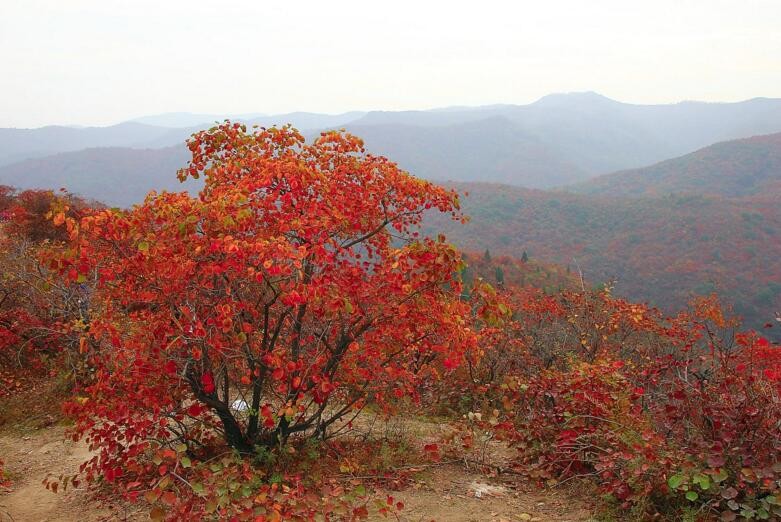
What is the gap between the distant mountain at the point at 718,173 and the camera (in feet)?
481

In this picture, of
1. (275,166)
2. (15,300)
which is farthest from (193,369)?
(15,300)

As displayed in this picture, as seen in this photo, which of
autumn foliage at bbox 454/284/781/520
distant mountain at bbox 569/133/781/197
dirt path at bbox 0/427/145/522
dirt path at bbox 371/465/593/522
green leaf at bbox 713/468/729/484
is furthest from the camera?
distant mountain at bbox 569/133/781/197

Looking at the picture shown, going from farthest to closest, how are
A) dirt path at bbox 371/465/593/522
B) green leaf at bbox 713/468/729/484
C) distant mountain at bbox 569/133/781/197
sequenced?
1. distant mountain at bbox 569/133/781/197
2. dirt path at bbox 371/465/593/522
3. green leaf at bbox 713/468/729/484

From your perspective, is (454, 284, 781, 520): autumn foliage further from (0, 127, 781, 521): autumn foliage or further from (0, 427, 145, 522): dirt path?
(0, 427, 145, 522): dirt path

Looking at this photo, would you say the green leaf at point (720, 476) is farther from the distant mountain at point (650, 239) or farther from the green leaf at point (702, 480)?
the distant mountain at point (650, 239)

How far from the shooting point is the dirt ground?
5.16 metres

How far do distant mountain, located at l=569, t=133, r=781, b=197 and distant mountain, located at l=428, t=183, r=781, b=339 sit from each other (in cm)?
2551

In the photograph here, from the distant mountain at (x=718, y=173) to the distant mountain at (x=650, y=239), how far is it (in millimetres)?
25506

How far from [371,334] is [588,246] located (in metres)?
104

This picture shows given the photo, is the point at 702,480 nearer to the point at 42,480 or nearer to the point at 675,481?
the point at 675,481

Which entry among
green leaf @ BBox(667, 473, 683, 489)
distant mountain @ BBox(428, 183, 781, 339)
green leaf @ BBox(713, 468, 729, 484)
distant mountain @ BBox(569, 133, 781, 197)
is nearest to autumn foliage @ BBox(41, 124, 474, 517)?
green leaf @ BBox(667, 473, 683, 489)

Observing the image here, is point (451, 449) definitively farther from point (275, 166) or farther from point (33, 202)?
point (33, 202)

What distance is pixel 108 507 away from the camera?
5.45 meters

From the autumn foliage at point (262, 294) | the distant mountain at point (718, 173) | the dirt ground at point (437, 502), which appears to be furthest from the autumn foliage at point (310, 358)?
the distant mountain at point (718, 173)
